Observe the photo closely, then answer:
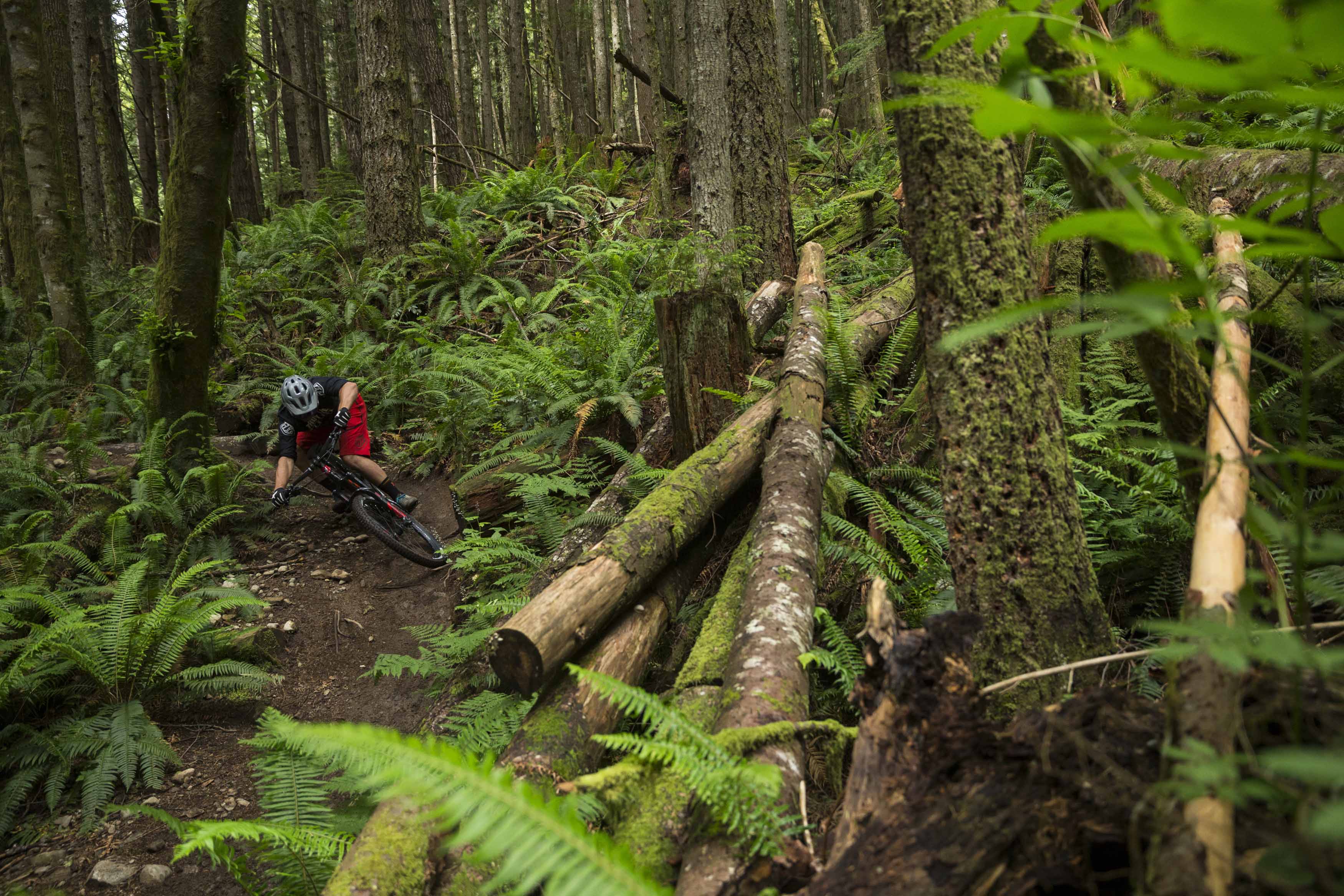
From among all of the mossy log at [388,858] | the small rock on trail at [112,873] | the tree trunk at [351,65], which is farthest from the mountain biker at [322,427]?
the tree trunk at [351,65]

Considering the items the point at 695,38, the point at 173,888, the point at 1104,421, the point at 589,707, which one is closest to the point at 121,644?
the point at 173,888

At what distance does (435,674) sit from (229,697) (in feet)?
5.66

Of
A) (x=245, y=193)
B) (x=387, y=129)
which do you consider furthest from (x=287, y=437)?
(x=245, y=193)

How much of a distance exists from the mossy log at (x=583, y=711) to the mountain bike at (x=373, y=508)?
4038 mm

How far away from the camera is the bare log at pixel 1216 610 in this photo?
3.58 ft

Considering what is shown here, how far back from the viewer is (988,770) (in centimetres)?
158

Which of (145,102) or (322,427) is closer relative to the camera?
(322,427)

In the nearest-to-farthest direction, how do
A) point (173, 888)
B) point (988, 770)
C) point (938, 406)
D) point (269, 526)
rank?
1. point (988, 770)
2. point (938, 406)
3. point (173, 888)
4. point (269, 526)

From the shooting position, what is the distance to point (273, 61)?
24422 millimetres

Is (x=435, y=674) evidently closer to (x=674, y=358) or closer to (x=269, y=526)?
(x=674, y=358)

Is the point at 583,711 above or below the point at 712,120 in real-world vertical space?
below

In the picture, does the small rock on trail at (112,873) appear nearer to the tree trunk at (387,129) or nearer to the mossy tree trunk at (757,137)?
the mossy tree trunk at (757,137)

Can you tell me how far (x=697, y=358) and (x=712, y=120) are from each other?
3560 millimetres

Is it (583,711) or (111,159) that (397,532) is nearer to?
(583,711)
